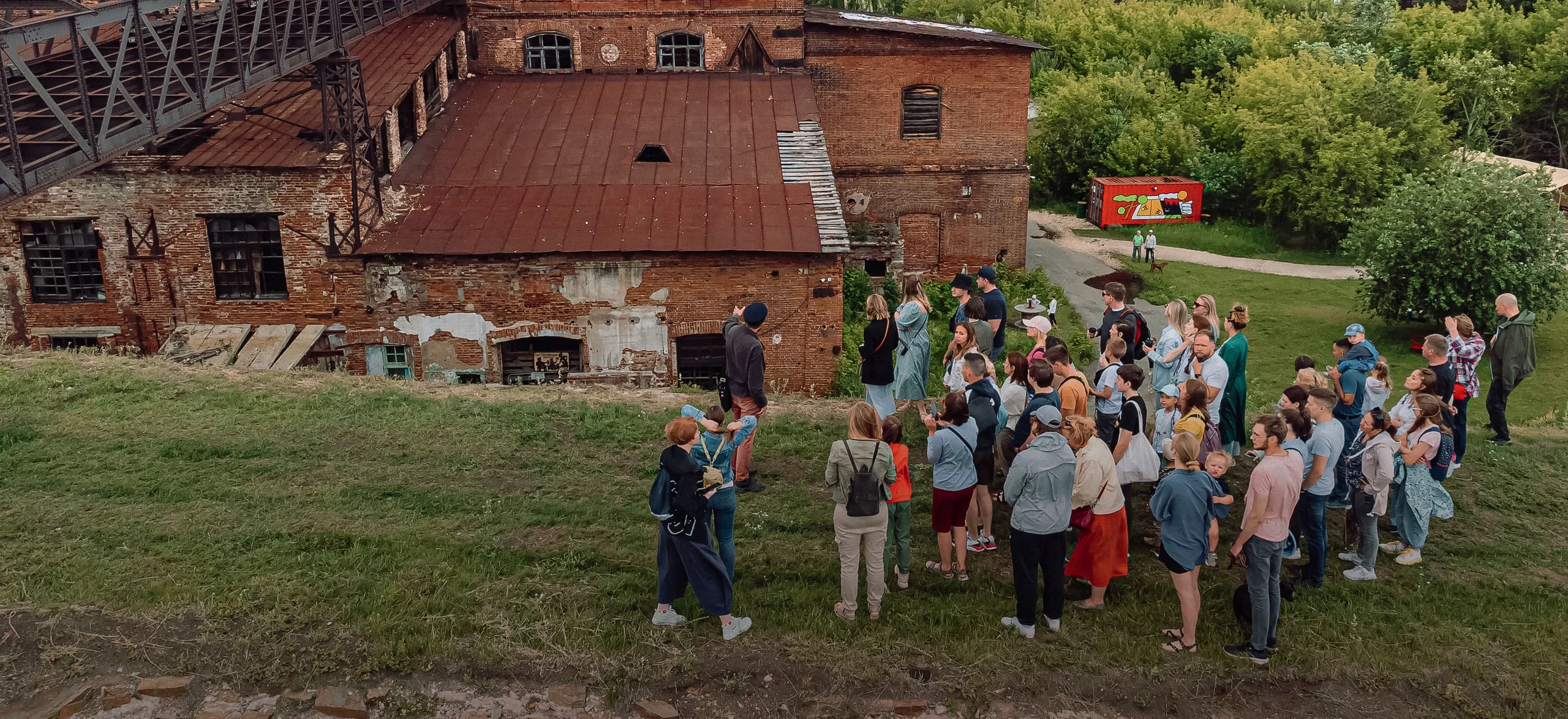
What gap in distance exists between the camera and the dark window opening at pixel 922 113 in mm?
25688

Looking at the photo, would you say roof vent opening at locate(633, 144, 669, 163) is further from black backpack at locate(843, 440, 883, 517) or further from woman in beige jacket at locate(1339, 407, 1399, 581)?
woman in beige jacket at locate(1339, 407, 1399, 581)

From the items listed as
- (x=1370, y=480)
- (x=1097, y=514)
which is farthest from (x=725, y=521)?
(x=1370, y=480)

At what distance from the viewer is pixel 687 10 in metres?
23.3

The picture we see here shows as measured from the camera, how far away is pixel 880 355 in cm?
1055

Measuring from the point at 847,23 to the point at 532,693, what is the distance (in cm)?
2014

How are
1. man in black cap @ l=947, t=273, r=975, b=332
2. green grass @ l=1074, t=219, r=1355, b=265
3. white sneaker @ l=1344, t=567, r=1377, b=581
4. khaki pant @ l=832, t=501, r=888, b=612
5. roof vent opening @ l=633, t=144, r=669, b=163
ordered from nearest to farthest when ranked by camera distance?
khaki pant @ l=832, t=501, r=888, b=612 → white sneaker @ l=1344, t=567, r=1377, b=581 → man in black cap @ l=947, t=273, r=975, b=332 → roof vent opening @ l=633, t=144, r=669, b=163 → green grass @ l=1074, t=219, r=1355, b=265

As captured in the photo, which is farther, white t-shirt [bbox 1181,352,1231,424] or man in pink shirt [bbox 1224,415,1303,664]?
white t-shirt [bbox 1181,352,1231,424]

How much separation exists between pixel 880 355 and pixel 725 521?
10.2ft

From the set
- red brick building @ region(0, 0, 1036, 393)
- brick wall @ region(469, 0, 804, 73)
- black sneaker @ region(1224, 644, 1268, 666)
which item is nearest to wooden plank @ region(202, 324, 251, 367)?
red brick building @ region(0, 0, 1036, 393)

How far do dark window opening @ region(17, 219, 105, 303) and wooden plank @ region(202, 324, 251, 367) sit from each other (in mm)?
2008

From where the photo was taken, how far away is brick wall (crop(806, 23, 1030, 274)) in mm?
25266

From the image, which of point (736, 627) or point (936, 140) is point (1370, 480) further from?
point (936, 140)

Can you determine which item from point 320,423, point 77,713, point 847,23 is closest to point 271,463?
point 320,423

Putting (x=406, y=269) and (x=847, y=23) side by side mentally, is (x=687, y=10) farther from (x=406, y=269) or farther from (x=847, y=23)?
(x=406, y=269)
